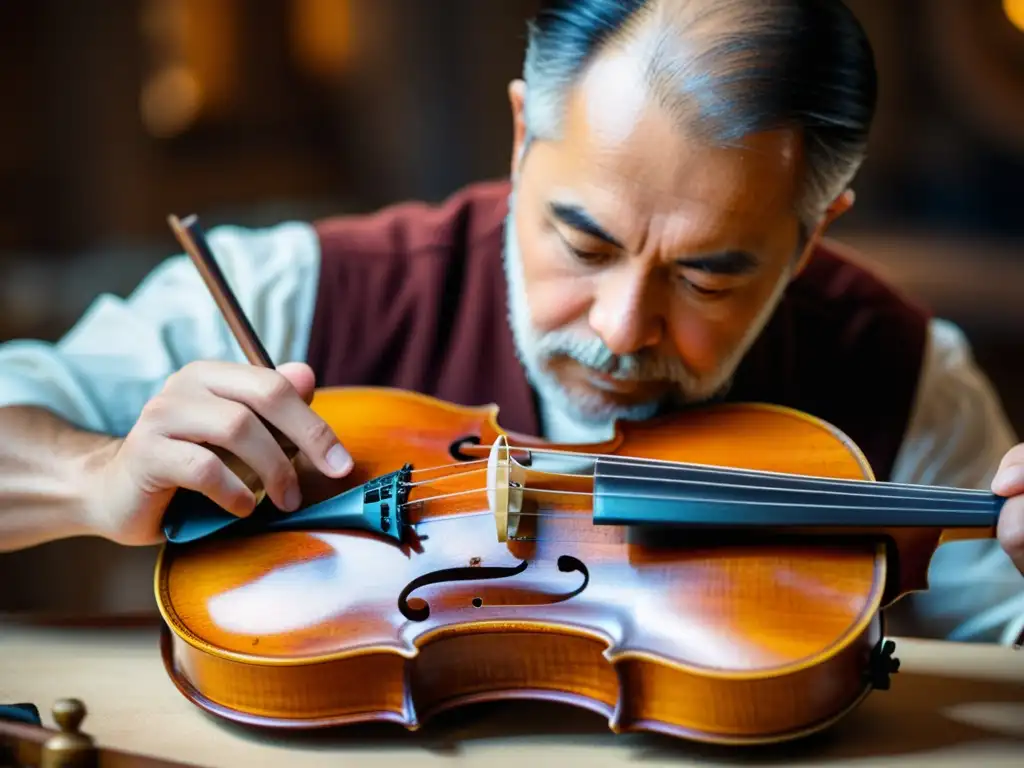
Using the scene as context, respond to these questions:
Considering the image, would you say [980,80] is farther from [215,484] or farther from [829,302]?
[215,484]

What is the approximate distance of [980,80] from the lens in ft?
6.94

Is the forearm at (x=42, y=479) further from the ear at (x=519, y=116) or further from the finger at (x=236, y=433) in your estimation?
the ear at (x=519, y=116)

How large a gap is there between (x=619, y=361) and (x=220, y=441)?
1.16ft

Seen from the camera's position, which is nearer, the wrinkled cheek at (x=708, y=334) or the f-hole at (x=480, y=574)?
the f-hole at (x=480, y=574)

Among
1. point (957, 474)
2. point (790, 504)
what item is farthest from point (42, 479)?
point (957, 474)

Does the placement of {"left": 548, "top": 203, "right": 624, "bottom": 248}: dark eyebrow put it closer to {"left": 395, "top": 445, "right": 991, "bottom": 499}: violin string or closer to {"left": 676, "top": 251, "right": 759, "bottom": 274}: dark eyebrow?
{"left": 676, "top": 251, "right": 759, "bottom": 274}: dark eyebrow

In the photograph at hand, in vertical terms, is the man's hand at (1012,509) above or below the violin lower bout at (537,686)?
above

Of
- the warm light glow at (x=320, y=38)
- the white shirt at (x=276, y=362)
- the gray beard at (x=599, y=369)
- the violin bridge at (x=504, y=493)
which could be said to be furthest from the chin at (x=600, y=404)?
the warm light glow at (x=320, y=38)

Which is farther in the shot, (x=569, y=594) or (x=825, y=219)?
(x=825, y=219)

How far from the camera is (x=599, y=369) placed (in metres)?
0.95

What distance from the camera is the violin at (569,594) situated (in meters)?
0.68

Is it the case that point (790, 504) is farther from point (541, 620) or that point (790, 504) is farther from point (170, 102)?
point (170, 102)

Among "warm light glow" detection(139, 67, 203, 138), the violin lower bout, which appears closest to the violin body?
the violin lower bout

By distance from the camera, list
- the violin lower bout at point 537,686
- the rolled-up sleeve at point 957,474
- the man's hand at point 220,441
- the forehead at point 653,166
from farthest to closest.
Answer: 1. the rolled-up sleeve at point 957,474
2. the forehead at point 653,166
3. the man's hand at point 220,441
4. the violin lower bout at point 537,686
